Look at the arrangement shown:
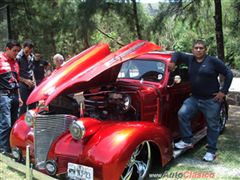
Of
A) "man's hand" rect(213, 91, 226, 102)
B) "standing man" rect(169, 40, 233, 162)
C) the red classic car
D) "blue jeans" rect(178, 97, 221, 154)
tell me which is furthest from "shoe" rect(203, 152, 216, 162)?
"man's hand" rect(213, 91, 226, 102)

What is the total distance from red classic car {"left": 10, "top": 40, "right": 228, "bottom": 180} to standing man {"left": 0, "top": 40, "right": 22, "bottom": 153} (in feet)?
1.68

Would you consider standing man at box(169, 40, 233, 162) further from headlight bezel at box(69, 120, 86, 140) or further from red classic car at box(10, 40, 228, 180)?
headlight bezel at box(69, 120, 86, 140)

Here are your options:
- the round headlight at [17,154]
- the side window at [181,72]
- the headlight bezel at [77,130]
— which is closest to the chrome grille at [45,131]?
the headlight bezel at [77,130]

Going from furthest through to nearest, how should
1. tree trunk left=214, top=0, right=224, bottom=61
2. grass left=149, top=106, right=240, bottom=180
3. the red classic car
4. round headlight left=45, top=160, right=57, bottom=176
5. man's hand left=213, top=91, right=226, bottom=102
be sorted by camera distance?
tree trunk left=214, top=0, right=224, bottom=61, man's hand left=213, top=91, right=226, bottom=102, grass left=149, top=106, right=240, bottom=180, round headlight left=45, top=160, right=57, bottom=176, the red classic car

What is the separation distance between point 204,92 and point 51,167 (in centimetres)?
243

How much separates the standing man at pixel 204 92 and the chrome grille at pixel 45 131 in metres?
Result: 1.79

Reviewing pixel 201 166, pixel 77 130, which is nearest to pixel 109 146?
pixel 77 130

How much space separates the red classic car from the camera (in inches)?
165

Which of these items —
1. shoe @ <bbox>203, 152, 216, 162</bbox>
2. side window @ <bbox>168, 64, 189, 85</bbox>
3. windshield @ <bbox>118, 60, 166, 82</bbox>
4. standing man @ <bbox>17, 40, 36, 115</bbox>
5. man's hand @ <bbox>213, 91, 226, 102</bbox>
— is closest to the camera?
man's hand @ <bbox>213, 91, 226, 102</bbox>

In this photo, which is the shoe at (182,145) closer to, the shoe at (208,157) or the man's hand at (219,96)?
the shoe at (208,157)

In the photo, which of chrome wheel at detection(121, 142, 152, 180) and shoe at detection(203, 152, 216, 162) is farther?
shoe at detection(203, 152, 216, 162)

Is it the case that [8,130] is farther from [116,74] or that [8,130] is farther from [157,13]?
[157,13]

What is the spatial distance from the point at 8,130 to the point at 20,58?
185 centimetres

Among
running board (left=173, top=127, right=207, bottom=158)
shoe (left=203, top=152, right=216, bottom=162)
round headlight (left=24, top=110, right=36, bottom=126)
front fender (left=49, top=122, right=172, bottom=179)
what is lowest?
shoe (left=203, top=152, right=216, bottom=162)
